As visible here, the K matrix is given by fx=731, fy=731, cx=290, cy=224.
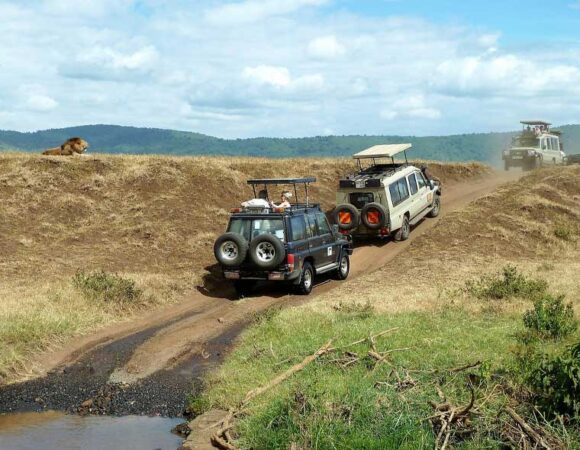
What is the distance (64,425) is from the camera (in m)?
9.84

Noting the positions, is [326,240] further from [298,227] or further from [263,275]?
[263,275]

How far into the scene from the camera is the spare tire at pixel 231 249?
16.6 meters

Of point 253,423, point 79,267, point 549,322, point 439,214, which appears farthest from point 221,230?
point 253,423

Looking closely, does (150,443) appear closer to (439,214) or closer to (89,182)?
(89,182)

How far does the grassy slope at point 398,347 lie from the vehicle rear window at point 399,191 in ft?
4.86

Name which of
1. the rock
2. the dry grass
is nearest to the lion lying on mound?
the dry grass

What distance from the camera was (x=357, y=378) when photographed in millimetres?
10062

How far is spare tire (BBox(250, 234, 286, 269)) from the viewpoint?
16.3 metres

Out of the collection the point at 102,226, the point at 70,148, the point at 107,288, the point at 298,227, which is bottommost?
the point at 107,288

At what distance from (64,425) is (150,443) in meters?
1.39

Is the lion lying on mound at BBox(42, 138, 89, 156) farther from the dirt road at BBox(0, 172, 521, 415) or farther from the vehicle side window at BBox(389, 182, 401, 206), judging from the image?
the dirt road at BBox(0, 172, 521, 415)

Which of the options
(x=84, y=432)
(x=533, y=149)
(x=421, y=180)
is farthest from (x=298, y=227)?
(x=533, y=149)

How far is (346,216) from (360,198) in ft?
2.62

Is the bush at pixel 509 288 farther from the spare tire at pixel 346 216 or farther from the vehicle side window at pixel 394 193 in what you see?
the vehicle side window at pixel 394 193
